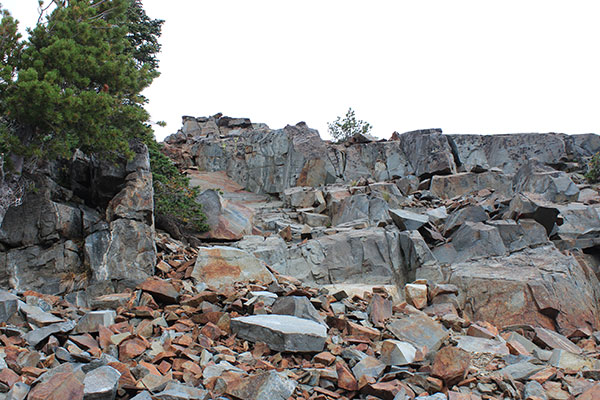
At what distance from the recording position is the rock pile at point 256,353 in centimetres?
493

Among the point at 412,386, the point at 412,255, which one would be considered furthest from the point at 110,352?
the point at 412,255

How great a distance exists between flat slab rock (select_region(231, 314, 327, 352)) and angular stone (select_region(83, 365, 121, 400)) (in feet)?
6.83

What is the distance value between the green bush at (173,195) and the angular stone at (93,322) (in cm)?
738

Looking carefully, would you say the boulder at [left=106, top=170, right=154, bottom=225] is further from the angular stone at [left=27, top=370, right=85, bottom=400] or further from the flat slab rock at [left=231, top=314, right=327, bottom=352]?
the angular stone at [left=27, top=370, right=85, bottom=400]

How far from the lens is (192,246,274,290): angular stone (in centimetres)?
971

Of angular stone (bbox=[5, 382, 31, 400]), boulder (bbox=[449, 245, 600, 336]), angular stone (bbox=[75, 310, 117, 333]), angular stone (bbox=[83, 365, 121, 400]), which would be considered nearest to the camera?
angular stone (bbox=[5, 382, 31, 400])

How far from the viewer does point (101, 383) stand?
15.4 ft

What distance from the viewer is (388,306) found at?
8672mm

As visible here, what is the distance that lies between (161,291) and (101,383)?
3.49 meters

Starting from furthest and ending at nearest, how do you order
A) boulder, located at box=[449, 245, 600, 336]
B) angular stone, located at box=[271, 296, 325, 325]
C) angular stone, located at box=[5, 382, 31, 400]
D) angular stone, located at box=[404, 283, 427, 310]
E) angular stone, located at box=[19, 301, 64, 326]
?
boulder, located at box=[449, 245, 600, 336] → angular stone, located at box=[404, 283, 427, 310] → angular stone, located at box=[271, 296, 325, 325] → angular stone, located at box=[19, 301, 64, 326] → angular stone, located at box=[5, 382, 31, 400]

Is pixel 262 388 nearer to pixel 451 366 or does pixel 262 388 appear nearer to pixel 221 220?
pixel 451 366

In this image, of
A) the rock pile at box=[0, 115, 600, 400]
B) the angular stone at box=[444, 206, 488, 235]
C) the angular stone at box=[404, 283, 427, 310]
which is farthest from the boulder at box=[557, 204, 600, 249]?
the angular stone at box=[404, 283, 427, 310]

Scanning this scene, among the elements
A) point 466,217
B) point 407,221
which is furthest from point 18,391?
point 466,217

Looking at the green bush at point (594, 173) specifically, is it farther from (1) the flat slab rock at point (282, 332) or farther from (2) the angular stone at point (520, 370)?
(1) the flat slab rock at point (282, 332)
